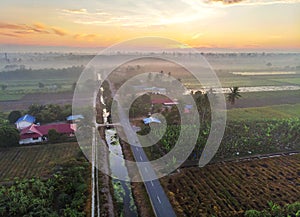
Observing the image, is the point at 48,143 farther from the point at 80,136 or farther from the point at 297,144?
the point at 297,144

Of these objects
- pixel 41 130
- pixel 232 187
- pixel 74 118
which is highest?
pixel 74 118

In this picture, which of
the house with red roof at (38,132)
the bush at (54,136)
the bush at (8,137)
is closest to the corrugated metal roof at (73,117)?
the house with red roof at (38,132)

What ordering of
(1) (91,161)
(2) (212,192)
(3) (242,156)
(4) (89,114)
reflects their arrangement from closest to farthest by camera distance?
(2) (212,192), (1) (91,161), (3) (242,156), (4) (89,114)

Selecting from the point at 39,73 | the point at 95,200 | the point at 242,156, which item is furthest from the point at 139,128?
the point at 39,73

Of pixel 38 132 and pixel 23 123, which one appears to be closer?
pixel 38 132

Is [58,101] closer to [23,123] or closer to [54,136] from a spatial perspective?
[23,123]

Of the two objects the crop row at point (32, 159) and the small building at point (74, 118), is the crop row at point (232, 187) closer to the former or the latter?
the crop row at point (32, 159)

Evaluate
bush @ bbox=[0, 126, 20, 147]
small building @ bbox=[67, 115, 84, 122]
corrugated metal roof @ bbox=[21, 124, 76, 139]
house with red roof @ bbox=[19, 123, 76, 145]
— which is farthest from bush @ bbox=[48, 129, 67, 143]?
small building @ bbox=[67, 115, 84, 122]

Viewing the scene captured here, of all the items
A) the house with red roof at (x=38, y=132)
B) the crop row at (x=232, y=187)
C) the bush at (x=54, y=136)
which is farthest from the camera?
the bush at (x=54, y=136)

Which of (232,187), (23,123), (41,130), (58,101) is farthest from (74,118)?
(232,187)

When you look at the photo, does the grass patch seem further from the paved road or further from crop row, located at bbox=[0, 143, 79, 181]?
crop row, located at bbox=[0, 143, 79, 181]

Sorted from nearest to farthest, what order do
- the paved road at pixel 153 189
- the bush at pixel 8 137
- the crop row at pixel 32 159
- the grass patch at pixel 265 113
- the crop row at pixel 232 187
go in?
the paved road at pixel 153 189 → the crop row at pixel 232 187 → the crop row at pixel 32 159 → the bush at pixel 8 137 → the grass patch at pixel 265 113
